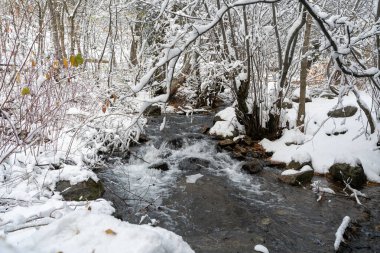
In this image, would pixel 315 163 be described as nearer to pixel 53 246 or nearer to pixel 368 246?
pixel 368 246

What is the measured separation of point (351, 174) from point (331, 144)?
116 centimetres

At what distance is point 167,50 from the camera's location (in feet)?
7.58

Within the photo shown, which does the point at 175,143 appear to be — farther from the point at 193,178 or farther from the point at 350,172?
the point at 350,172

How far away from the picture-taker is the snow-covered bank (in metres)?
5.96

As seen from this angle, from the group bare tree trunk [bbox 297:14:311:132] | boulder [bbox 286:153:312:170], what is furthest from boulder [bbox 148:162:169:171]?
bare tree trunk [bbox 297:14:311:132]

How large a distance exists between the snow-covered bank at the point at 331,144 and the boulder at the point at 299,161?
0.13 metres

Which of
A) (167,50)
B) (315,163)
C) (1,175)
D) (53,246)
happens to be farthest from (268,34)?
(53,246)

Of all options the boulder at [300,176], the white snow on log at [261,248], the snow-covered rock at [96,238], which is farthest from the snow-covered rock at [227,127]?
the snow-covered rock at [96,238]

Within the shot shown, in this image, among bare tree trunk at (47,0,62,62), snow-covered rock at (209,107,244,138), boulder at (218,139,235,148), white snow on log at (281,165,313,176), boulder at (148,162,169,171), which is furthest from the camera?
snow-covered rock at (209,107,244,138)

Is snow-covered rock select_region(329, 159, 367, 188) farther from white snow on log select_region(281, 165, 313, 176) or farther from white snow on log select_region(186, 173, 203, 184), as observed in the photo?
white snow on log select_region(186, 173, 203, 184)

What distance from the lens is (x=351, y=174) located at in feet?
18.3

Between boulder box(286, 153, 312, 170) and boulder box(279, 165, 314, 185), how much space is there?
0.26 m

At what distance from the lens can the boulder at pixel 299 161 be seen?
620cm

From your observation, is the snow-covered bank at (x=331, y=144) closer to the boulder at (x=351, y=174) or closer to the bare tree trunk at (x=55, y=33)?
the boulder at (x=351, y=174)
